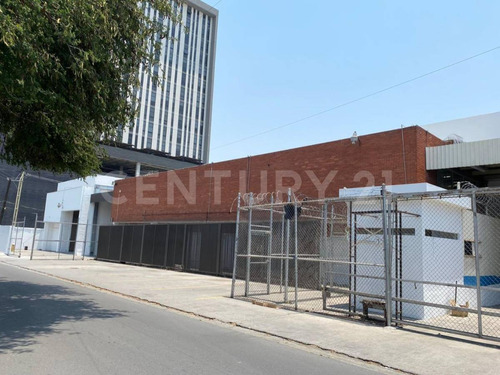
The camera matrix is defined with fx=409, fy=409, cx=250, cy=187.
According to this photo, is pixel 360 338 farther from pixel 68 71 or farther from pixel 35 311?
pixel 68 71

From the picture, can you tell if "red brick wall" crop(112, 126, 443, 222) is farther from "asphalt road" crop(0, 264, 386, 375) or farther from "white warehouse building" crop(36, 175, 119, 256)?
"asphalt road" crop(0, 264, 386, 375)

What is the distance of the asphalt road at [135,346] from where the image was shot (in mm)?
5309

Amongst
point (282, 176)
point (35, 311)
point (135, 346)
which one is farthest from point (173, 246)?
point (135, 346)

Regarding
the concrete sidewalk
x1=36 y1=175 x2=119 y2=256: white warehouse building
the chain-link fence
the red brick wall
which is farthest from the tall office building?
the chain-link fence

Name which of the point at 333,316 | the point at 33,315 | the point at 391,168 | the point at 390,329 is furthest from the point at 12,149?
the point at 391,168

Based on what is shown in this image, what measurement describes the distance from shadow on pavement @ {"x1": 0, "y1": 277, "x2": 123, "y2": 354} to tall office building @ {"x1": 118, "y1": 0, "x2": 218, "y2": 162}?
193ft

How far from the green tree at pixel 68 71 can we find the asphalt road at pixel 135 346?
12.8 ft

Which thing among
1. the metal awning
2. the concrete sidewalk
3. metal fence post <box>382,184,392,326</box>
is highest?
the metal awning

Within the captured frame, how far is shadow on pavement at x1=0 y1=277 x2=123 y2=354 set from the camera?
667 cm

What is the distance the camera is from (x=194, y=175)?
2670cm


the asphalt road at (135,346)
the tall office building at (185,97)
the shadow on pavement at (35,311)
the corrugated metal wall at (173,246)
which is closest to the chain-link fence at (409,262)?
the asphalt road at (135,346)

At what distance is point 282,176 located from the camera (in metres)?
21.0

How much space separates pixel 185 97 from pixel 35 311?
72.1m

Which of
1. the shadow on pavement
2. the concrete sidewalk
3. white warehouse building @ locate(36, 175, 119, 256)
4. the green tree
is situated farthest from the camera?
→ white warehouse building @ locate(36, 175, 119, 256)
